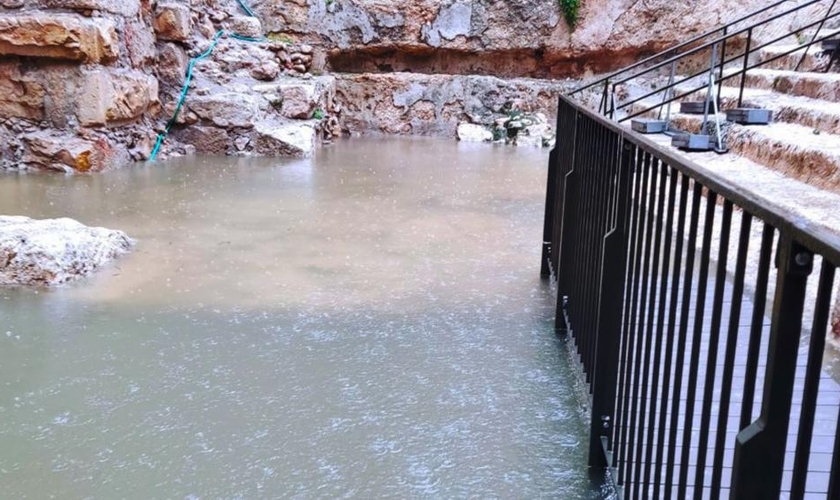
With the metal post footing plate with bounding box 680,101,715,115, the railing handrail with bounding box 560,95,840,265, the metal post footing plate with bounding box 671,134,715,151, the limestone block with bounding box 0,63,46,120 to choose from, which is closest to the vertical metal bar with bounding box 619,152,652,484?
the railing handrail with bounding box 560,95,840,265

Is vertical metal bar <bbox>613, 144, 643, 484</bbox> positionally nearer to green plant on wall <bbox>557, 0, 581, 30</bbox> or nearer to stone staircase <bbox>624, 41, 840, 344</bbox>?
stone staircase <bbox>624, 41, 840, 344</bbox>

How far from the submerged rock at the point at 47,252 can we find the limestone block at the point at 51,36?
3805 mm

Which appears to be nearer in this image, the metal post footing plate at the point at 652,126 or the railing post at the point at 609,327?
the railing post at the point at 609,327

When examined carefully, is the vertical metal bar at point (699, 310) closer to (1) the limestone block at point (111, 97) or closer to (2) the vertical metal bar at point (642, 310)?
(2) the vertical metal bar at point (642, 310)

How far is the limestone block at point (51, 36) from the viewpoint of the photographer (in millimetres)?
7570

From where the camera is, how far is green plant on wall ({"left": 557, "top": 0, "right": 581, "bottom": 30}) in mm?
13244

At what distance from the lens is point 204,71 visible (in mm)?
10094

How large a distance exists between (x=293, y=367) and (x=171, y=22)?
7.82 meters

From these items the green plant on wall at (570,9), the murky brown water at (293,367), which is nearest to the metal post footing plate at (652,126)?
the murky brown water at (293,367)

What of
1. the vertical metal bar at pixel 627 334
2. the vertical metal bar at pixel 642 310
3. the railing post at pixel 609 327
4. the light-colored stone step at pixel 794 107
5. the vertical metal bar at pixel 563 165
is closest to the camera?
the vertical metal bar at pixel 642 310

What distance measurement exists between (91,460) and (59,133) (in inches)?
258

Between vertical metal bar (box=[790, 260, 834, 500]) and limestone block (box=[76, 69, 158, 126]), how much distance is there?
26.8ft

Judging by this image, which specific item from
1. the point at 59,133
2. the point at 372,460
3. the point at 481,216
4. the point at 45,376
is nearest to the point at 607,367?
the point at 372,460

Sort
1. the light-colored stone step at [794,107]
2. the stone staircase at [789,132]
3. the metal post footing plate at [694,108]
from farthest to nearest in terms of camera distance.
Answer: the metal post footing plate at [694,108], the light-colored stone step at [794,107], the stone staircase at [789,132]
